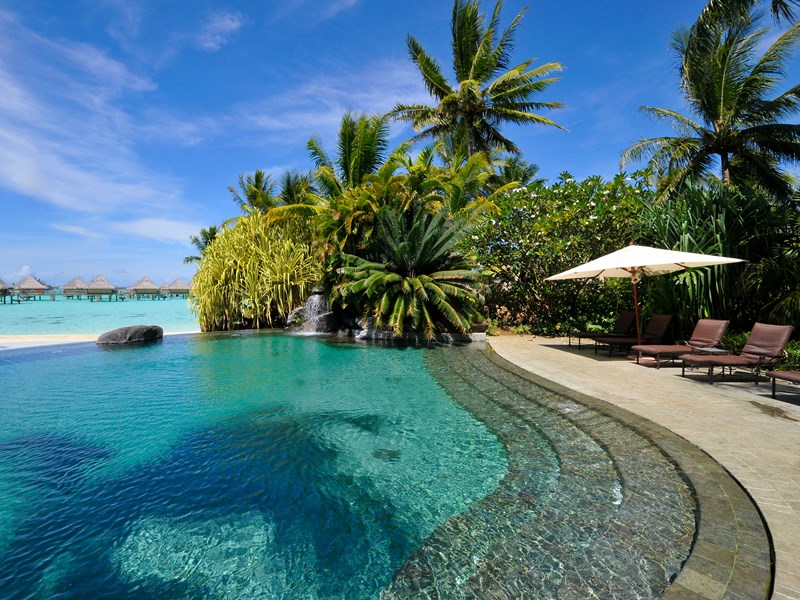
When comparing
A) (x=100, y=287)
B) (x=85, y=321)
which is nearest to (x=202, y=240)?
(x=85, y=321)

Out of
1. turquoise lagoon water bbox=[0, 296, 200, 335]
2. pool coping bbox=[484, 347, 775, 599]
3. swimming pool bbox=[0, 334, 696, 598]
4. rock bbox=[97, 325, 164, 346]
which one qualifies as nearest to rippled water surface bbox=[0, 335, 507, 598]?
swimming pool bbox=[0, 334, 696, 598]

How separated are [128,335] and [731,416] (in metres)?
15.4

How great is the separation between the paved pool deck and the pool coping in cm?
6

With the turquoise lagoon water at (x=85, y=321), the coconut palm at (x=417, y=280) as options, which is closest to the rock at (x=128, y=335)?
the turquoise lagoon water at (x=85, y=321)

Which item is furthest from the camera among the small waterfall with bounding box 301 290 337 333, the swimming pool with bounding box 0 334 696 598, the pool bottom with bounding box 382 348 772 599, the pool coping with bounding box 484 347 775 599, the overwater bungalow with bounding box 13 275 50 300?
the overwater bungalow with bounding box 13 275 50 300

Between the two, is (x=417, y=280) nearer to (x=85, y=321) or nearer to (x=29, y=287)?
(x=85, y=321)

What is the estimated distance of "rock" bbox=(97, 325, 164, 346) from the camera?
1255 cm

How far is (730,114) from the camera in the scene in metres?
13.5

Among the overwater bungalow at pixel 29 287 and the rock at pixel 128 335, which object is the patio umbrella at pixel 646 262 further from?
the overwater bungalow at pixel 29 287

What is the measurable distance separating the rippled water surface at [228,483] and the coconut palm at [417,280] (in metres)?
4.70

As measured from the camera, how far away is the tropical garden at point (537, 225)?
8742 millimetres

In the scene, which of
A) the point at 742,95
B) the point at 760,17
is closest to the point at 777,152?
the point at 742,95

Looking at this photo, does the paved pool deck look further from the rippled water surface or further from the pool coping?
the rippled water surface

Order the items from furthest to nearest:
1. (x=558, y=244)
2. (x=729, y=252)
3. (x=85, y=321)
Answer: (x=85, y=321) → (x=558, y=244) → (x=729, y=252)
